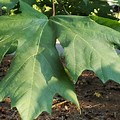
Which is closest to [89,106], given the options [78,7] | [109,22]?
[78,7]

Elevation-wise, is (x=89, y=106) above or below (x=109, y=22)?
below

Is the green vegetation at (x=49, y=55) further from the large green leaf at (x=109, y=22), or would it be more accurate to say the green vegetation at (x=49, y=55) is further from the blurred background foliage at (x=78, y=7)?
the blurred background foliage at (x=78, y=7)

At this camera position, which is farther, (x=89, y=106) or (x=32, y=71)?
(x=89, y=106)

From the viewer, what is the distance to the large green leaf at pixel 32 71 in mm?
1200

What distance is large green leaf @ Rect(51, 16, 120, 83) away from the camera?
48.3 inches

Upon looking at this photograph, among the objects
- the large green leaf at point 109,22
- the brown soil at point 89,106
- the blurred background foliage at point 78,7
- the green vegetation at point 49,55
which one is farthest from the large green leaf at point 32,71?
the brown soil at point 89,106

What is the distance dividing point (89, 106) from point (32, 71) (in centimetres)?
185

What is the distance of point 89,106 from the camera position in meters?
3.04

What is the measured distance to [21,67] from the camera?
126cm

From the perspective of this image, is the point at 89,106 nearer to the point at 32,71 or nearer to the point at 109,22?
the point at 109,22

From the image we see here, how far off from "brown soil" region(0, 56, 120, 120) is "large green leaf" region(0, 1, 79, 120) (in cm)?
155

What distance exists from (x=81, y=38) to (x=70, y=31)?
0.20ft

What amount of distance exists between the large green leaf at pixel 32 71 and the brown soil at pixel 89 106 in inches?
61.2

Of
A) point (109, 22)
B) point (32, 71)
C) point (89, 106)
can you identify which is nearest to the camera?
point (32, 71)
